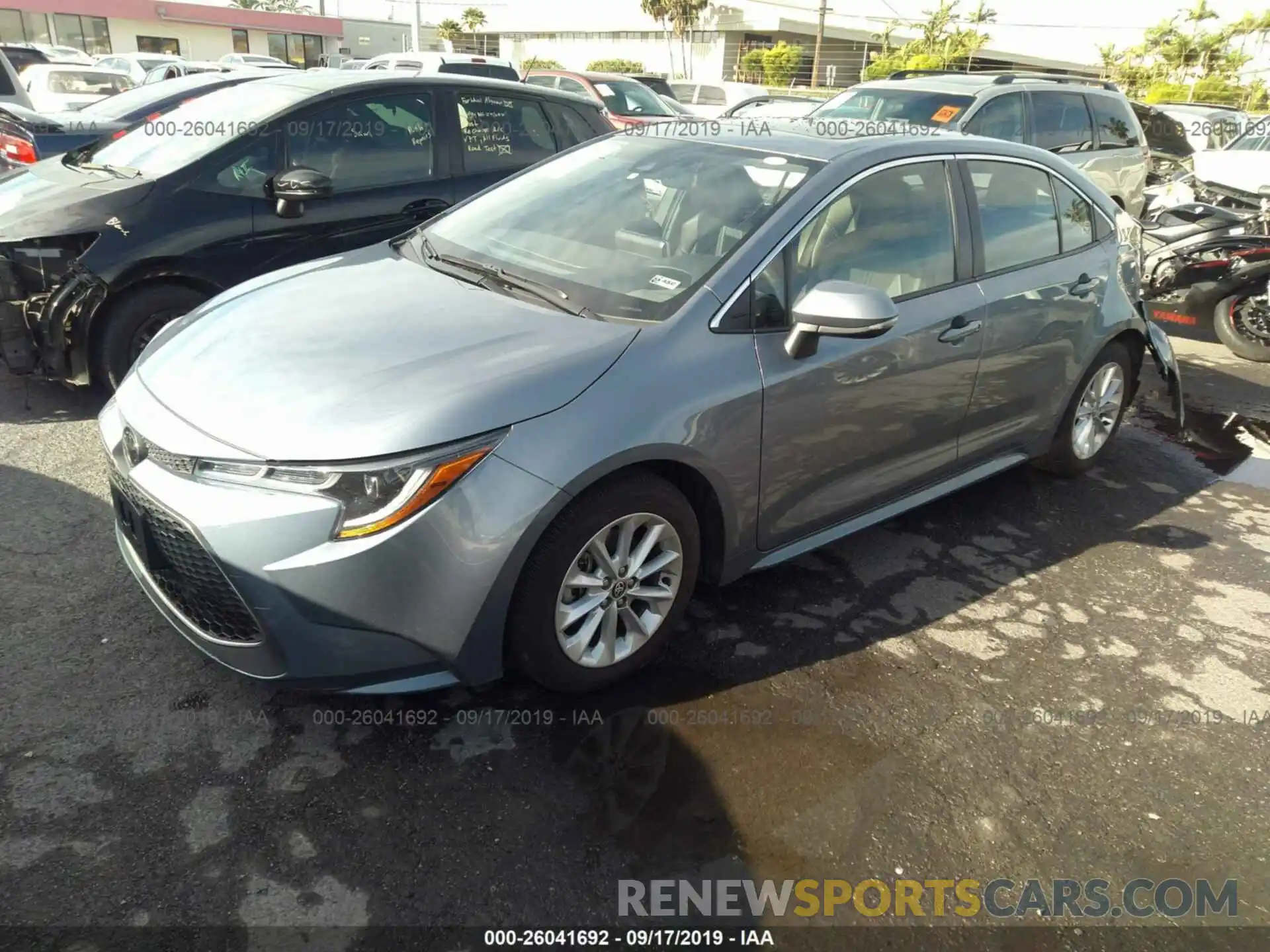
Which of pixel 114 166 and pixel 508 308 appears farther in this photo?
pixel 114 166

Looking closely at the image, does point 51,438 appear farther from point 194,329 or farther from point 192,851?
point 192,851

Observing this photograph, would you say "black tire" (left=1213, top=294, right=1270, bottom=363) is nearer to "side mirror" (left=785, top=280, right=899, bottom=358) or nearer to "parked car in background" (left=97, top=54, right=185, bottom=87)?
"side mirror" (left=785, top=280, right=899, bottom=358)

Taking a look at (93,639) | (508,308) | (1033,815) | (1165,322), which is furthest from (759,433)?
(1165,322)

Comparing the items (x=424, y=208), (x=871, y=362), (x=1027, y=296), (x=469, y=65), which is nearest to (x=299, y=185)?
(x=424, y=208)

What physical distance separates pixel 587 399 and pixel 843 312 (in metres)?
0.88

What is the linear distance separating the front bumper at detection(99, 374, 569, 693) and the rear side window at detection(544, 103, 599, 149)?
14.0 feet

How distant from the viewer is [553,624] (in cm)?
270

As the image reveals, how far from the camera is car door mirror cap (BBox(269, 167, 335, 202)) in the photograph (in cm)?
491

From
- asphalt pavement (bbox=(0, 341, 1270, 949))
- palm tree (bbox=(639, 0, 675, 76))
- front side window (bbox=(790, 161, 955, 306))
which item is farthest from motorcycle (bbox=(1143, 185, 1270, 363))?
palm tree (bbox=(639, 0, 675, 76))

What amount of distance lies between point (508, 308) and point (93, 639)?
1.72 metres

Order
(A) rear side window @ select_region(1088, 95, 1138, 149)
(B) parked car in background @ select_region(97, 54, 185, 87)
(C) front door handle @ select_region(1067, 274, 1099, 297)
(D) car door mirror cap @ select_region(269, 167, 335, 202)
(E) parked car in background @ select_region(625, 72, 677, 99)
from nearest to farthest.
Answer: (C) front door handle @ select_region(1067, 274, 1099, 297) < (D) car door mirror cap @ select_region(269, 167, 335, 202) < (A) rear side window @ select_region(1088, 95, 1138, 149) < (E) parked car in background @ select_region(625, 72, 677, 99) < (B) parked car in background @ select_region(97, 54, 185, 87)

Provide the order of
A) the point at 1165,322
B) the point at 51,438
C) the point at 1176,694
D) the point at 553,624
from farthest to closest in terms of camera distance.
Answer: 1. the point at 1165,322
2. the point at 51,438
3. the point at 1176,694
4. the point at 553,624

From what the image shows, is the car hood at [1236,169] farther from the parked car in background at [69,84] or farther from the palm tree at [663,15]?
the palm tree at [663,15]

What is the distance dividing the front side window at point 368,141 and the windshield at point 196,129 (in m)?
0.19
